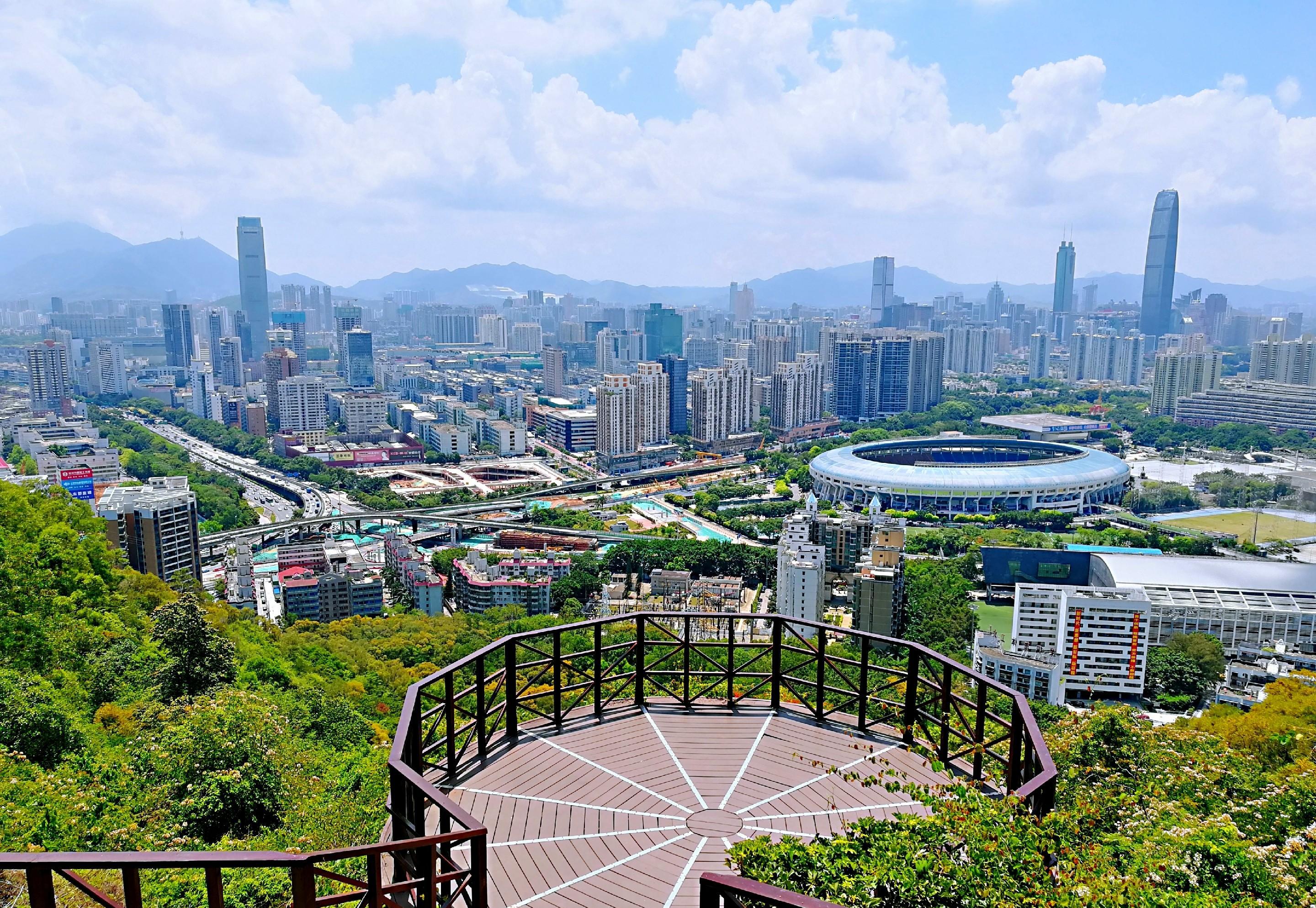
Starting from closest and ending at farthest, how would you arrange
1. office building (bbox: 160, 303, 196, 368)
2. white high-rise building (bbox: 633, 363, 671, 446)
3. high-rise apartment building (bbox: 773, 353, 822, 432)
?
white high-rise building (bbox: 633, 363, 671, 446), high-rise apartment building (bbox: 773, 353, 822, 432), office building (bbox: 160, 303, 196, 368)

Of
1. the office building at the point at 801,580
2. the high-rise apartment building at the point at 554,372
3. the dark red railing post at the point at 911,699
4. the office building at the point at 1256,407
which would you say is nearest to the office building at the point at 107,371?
the high-rise apartment building at the point at 554,372

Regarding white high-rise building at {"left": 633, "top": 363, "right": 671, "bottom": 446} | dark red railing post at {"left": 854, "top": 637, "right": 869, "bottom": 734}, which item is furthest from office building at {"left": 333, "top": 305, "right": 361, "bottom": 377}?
dark red railing post at {"left": 854, "top": 637, "right": 869, "bottom": 734}

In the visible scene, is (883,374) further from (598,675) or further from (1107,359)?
(598,675)

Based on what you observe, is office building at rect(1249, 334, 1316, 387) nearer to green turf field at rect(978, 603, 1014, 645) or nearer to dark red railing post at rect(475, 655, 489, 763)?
green turf field at rect(978, 603, 1014, 645)

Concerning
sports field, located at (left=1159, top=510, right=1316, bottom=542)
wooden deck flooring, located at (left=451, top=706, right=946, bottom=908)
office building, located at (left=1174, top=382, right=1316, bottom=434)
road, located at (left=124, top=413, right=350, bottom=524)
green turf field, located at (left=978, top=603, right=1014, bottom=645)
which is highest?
wooden deck flooring, located at (left=451, top=706, right=946, bottom=908)

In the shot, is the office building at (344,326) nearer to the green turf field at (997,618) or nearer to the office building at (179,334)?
the office building at (179,334)

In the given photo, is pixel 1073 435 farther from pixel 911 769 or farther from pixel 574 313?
pixel 574 313
